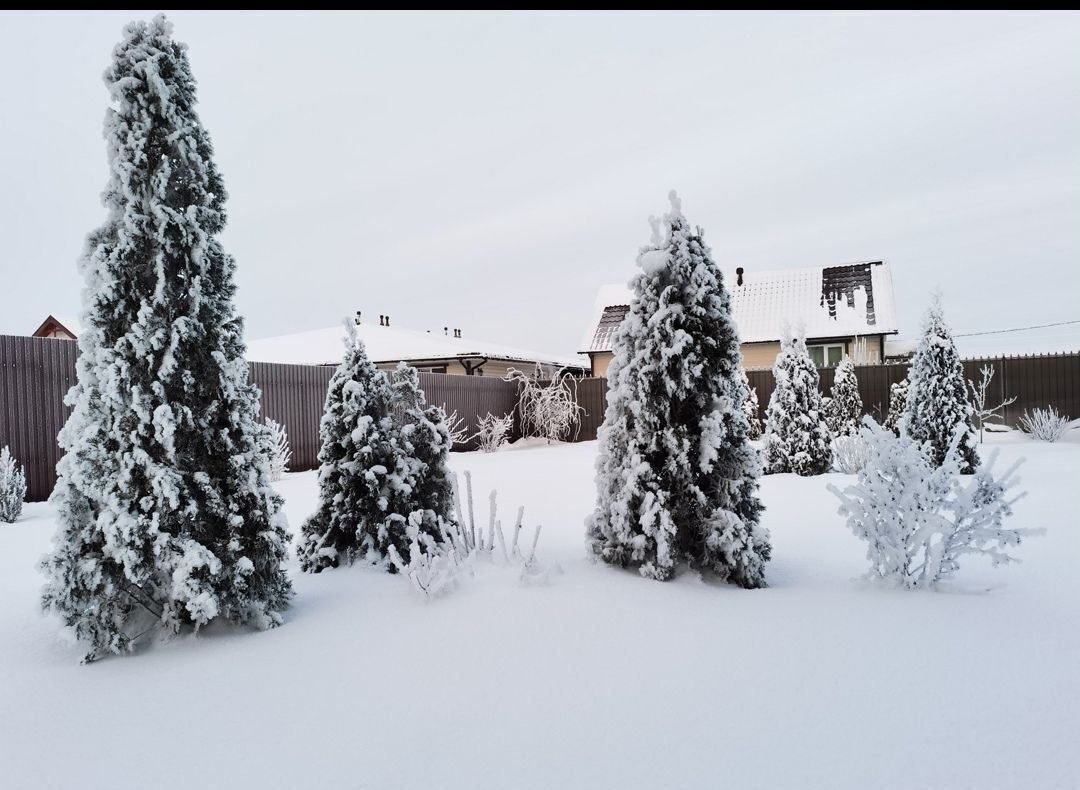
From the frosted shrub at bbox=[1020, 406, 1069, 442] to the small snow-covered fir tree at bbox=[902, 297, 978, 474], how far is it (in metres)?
6.62

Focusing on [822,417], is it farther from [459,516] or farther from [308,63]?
[308,63]

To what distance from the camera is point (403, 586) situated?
3643 millimetres

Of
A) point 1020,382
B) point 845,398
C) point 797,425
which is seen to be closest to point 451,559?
point 797,425

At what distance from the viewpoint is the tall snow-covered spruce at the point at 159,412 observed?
2.83 metres

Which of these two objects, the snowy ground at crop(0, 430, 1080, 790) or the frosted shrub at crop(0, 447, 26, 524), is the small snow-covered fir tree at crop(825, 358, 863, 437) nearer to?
the snowy ground at crop(0, 430, 1080, 790)

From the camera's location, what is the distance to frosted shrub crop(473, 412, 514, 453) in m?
15.9

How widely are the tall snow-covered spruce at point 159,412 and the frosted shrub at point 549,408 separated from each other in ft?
47.8

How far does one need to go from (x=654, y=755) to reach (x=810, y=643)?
1.19 m

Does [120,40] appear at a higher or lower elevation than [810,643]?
higher

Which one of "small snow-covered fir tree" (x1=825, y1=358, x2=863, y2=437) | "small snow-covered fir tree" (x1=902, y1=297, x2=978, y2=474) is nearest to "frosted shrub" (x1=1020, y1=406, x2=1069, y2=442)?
"small snow-covered fir tree" (x1=825, y1=358, x2=863, y2=437)

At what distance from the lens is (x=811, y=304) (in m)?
23.3

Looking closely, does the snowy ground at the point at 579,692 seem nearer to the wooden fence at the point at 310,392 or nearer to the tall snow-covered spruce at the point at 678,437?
the tall snow-covered spruce at the point at 678,437

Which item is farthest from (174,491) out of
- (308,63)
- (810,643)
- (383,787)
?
(308,63)
